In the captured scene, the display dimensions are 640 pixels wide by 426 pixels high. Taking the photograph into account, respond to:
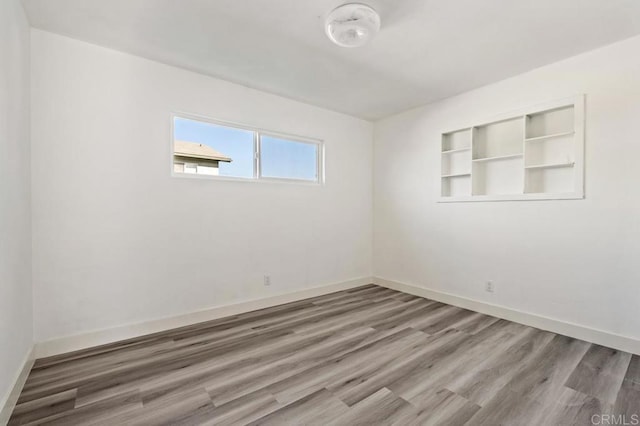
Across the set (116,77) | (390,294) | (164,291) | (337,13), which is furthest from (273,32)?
(390,294)

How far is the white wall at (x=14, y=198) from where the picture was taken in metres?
1.65

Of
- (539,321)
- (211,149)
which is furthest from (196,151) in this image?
(539,321)

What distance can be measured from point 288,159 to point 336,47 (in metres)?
1.63

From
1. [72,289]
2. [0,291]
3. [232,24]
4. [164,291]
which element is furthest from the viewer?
[164,291]

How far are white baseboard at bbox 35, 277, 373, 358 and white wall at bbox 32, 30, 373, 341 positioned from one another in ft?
0.19

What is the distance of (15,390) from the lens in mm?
1797

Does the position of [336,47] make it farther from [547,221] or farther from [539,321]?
[539,321]

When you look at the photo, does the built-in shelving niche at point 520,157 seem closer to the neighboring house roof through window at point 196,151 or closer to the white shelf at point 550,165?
the white shelf at point 550,165

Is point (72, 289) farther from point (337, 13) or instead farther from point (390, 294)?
point (390, 294)

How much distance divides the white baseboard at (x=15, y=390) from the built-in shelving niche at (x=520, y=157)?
4225mm

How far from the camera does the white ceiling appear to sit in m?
2.09

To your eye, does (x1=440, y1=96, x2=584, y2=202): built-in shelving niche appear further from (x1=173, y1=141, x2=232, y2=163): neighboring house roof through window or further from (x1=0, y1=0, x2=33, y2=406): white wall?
(x1=0, y1=0, x2=33, y2=406): white wall

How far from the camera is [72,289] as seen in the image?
2.46m

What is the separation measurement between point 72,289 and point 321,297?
105 inches
